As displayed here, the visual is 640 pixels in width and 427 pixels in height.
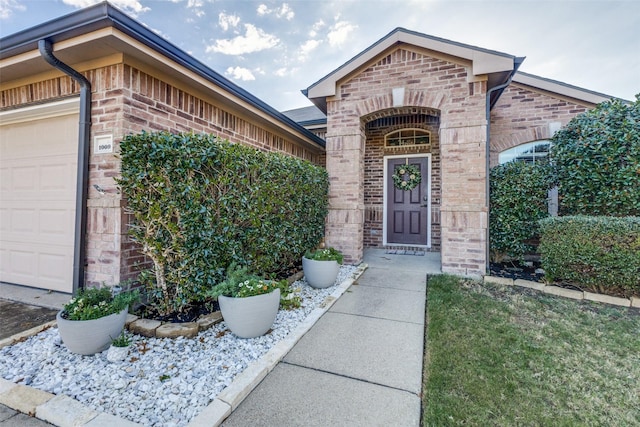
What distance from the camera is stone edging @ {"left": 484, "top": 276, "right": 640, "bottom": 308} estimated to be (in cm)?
349

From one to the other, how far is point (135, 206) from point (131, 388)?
58.2 inches

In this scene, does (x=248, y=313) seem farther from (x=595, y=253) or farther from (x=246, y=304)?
(x=595, y=253)

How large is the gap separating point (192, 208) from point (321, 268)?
195 centimetres

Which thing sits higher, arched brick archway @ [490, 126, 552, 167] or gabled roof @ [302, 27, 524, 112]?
gabled roof @ [302, 27, 524, 112]

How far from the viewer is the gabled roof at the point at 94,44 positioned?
239cm

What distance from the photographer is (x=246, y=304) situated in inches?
92.8

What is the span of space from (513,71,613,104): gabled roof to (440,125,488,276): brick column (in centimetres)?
281

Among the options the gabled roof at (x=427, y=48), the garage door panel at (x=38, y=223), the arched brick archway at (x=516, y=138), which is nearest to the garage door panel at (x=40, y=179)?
the garage door panel at (x=38, y=223)

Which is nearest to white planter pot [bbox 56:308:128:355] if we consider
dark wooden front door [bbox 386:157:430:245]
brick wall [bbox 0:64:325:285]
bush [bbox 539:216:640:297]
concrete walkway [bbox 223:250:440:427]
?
brick wall [bbox 0:64:325:285]

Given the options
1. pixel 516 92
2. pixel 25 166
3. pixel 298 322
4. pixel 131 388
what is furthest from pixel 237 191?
pixel 516 92

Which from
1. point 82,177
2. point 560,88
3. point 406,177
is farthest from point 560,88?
point 82,177

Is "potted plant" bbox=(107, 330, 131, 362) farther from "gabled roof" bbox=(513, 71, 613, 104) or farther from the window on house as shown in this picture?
"gabled roof" bbox=(513, 71, 613, 104)

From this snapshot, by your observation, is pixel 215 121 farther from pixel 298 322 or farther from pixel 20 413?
pixel 20 413

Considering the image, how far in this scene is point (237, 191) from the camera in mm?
2924
